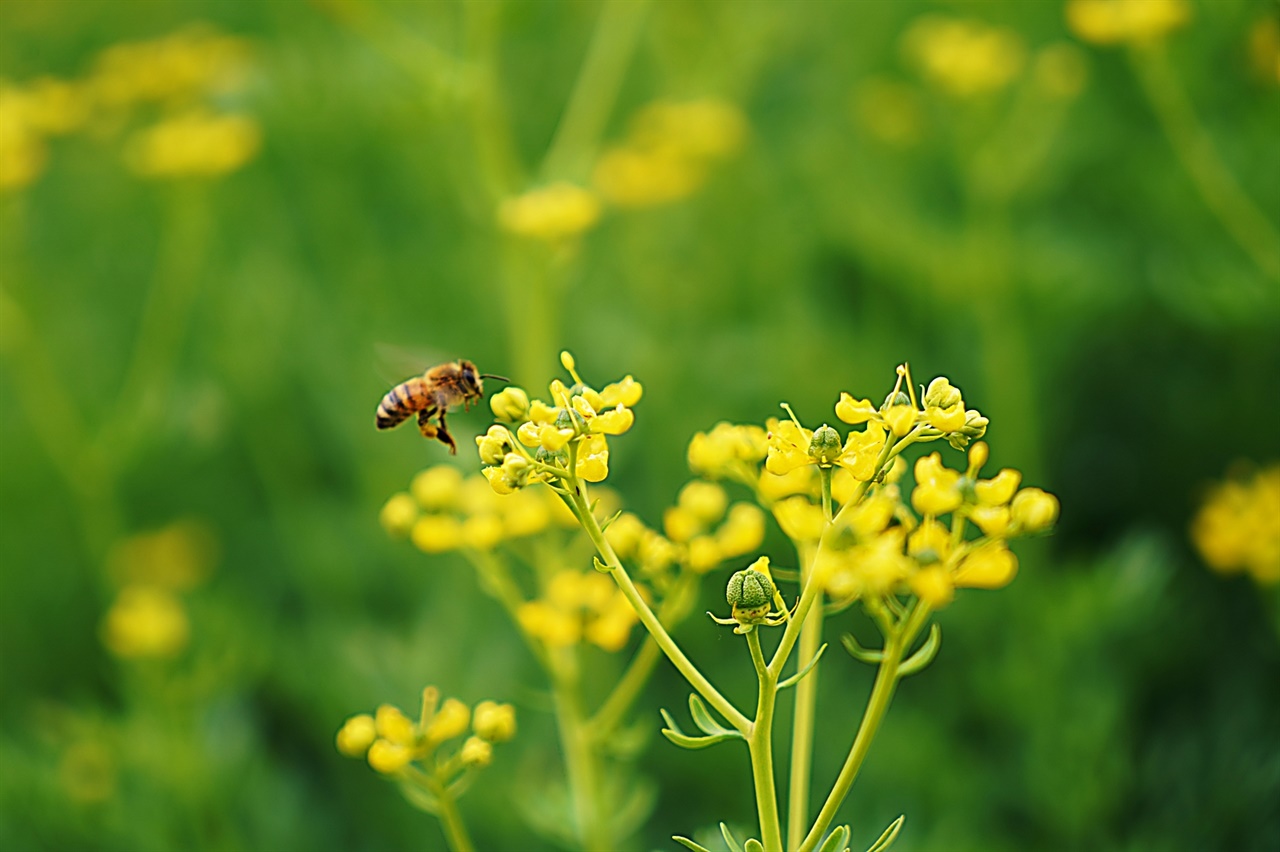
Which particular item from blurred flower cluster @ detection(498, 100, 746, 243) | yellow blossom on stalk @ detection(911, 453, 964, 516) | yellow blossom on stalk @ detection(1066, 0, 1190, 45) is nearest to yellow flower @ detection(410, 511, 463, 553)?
yellow blossom on stalk @ detection(911, 453, 964, 516)

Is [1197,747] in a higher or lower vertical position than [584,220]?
lower

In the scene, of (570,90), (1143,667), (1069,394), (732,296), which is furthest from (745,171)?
(1143,667)

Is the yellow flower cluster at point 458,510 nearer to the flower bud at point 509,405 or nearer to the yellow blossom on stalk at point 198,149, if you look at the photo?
the flower bud at point 509,405

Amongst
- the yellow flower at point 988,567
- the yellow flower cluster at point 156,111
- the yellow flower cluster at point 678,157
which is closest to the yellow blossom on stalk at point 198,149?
the yellow flower cluster at point 156,111

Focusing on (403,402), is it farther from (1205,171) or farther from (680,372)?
(1205,171)

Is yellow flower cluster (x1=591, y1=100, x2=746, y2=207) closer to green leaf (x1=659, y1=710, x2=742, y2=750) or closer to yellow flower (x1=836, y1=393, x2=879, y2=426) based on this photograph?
yellow flower (x1=836, y1=393, x2=879, y2=426)

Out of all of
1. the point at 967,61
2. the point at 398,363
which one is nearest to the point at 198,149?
the point at 398,363

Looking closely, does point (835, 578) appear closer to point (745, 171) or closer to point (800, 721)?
point (800, 721)
